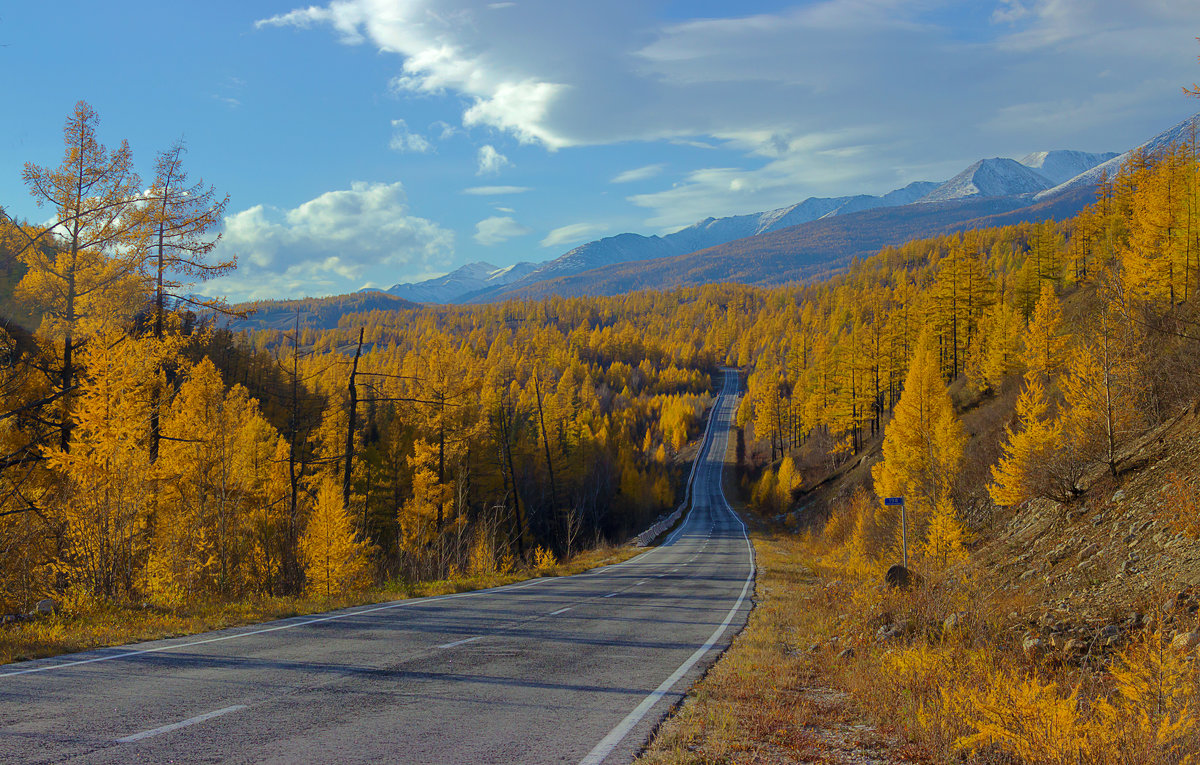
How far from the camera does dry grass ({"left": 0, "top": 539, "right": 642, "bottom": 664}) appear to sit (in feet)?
25.8

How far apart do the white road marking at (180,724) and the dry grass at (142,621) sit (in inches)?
148

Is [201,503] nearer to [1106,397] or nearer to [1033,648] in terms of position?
[1033,648]

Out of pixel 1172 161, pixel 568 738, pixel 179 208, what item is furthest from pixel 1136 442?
pixel 1172 161

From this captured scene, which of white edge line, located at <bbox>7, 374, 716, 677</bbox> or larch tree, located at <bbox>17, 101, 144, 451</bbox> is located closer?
white edge line, located at <bbox>7, 374, 716, 677</bbox>

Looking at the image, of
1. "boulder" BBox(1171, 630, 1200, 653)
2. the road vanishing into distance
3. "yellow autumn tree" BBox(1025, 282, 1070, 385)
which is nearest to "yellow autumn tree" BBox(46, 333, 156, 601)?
the road vanishing into distance

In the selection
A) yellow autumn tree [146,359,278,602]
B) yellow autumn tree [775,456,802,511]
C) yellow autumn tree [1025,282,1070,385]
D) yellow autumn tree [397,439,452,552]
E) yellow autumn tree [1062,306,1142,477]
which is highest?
yellow autumn tree [1025,282,1070,385]

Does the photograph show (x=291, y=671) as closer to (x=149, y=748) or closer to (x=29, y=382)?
(x=149, y=748)

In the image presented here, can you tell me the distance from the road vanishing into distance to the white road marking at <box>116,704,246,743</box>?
0.6 inches

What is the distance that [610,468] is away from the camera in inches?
2926

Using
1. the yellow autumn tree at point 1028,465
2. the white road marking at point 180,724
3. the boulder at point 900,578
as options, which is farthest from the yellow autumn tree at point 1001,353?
the white road marking at point 180,724

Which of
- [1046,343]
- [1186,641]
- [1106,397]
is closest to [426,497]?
[1106,397]

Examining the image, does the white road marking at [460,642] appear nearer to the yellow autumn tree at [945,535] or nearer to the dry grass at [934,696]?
the dry grass at [934,696]

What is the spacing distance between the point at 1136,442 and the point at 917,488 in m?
13.9

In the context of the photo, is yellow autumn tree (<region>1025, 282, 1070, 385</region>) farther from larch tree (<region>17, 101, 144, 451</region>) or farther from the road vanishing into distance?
larch tree (<region>17, 101, 144, 451</region>)
